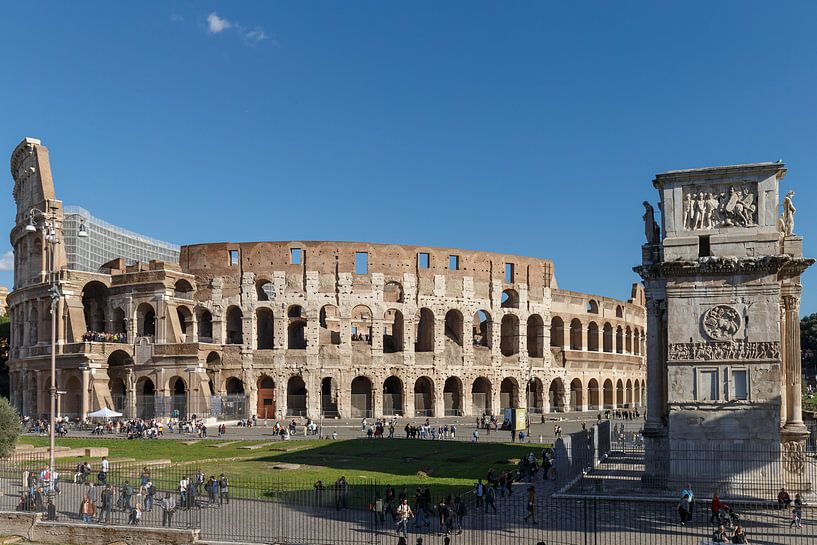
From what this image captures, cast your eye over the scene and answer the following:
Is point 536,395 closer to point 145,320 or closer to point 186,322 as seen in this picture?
point 186,322

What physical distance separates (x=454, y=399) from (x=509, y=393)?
5.27 m

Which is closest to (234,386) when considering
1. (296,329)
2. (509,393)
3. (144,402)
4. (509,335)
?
(144,402)

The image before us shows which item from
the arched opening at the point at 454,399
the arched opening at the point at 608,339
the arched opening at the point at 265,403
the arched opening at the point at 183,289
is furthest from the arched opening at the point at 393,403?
Answer: the arched opening at the point at 608,339

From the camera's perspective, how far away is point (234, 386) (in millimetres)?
56906

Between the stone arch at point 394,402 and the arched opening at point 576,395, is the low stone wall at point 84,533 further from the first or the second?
the arched opening at point 576,395

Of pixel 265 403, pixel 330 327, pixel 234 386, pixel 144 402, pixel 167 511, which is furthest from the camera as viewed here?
pixel 330 327

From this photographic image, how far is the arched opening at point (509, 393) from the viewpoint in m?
61.9

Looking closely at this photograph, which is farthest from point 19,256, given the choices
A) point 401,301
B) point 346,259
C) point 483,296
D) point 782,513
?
point 782,513

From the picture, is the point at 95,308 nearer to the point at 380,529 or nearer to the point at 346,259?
the point at 346,259

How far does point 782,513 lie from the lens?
19.2 meters

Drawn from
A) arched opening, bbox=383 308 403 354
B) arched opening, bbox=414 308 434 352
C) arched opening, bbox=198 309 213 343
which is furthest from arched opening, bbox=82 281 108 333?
arched opening, bbox=414 308 434 352

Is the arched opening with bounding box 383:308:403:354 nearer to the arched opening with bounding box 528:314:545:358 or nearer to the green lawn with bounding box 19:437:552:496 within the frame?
the arched opening with bounding box 528:314:545:358

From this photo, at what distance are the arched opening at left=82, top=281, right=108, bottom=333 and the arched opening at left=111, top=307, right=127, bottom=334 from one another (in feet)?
3.40

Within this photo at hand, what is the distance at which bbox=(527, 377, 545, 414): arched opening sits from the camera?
62375 mm
